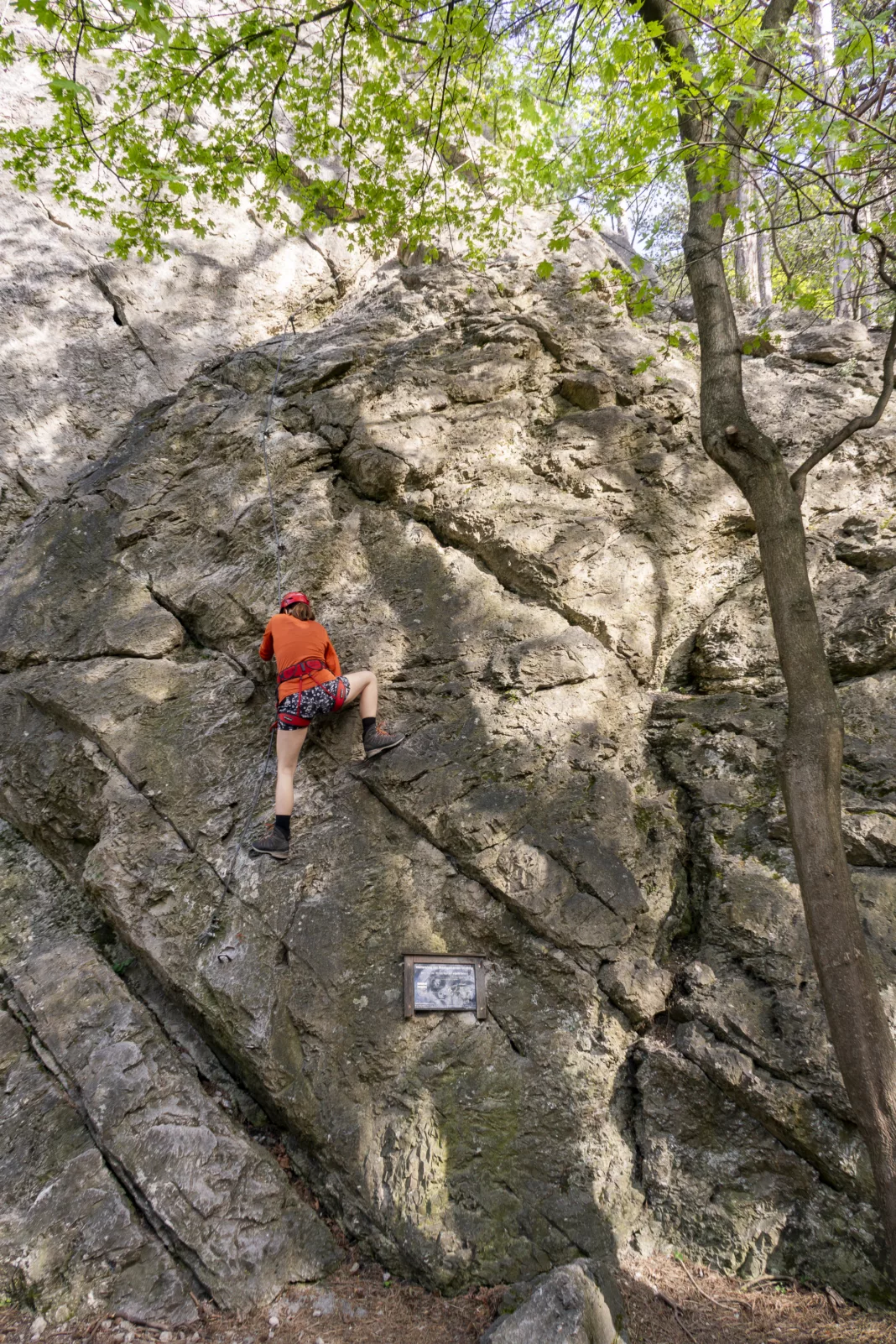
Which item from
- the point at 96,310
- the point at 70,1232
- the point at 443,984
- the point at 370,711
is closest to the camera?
the point at 70,1232

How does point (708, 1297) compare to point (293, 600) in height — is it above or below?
below

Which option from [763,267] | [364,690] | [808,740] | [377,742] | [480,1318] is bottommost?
[480,1318]

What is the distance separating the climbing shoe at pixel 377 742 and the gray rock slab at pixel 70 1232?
3202 millimetres

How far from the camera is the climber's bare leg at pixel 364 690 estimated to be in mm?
6039

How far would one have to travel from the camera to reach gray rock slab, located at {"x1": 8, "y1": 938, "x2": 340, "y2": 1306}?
14.2 ft

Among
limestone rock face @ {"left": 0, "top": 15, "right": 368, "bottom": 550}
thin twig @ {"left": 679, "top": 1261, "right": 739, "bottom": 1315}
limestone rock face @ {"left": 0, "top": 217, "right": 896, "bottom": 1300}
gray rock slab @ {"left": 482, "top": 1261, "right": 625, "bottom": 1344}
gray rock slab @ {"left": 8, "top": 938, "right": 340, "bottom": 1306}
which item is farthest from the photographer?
limestone rock face @ {"left": 0, "top": 15, "right": 368, "bottom": 550}

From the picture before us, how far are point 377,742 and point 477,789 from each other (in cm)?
92

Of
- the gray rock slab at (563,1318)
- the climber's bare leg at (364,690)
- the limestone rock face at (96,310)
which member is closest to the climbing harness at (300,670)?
the climber's bare leg at (364,690)

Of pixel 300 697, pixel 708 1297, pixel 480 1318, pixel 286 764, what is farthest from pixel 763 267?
pixel 480 1318

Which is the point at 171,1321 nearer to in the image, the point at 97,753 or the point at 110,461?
the point at 97,753

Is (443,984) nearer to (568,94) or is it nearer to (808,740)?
(808,740)

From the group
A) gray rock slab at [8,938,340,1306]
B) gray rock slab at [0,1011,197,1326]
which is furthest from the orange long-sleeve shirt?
gray rock slab at [0,1011,197,1326]

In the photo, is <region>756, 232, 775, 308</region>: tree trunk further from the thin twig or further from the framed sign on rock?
the thin twig

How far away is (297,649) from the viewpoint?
5988 millimetres
